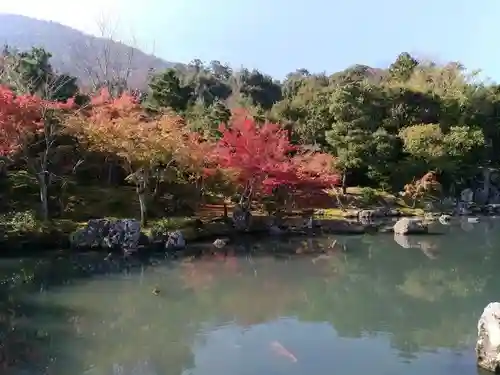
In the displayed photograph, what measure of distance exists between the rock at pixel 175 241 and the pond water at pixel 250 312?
4.70 feet

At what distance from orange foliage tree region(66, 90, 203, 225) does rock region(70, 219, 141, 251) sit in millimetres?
1752

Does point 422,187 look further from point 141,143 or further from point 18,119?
point 18,119

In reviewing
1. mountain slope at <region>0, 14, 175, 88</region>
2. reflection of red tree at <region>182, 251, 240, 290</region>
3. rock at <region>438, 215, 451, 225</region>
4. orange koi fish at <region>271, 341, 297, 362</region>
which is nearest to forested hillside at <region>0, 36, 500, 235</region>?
rock at <region>438, 215, 451, 225</region>

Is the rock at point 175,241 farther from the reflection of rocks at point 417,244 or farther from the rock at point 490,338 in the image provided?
the rock at point 490,338

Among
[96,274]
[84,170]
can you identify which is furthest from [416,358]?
[84,170]

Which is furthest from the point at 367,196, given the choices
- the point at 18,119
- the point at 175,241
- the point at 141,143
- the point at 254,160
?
the point at 18,119

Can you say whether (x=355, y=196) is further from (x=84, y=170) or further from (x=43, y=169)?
(x=43, y=169)

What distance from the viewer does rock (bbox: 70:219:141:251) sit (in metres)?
19.1

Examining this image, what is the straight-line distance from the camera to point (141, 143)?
1998 centimetres

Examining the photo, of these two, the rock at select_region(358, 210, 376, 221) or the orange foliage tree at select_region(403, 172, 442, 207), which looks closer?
the rock at select_region(358, 210, 376, 221)

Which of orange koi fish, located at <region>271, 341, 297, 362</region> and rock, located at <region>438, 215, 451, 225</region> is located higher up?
rock, located at <region>438, 215, 451, 225</region>

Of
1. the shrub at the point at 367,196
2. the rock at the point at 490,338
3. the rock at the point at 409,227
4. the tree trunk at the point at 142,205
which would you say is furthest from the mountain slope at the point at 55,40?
the rock at the point at 490,338

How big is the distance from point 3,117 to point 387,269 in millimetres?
13190

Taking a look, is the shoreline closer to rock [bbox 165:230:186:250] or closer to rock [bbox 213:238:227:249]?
rock [bbox 165:230:186:250]
